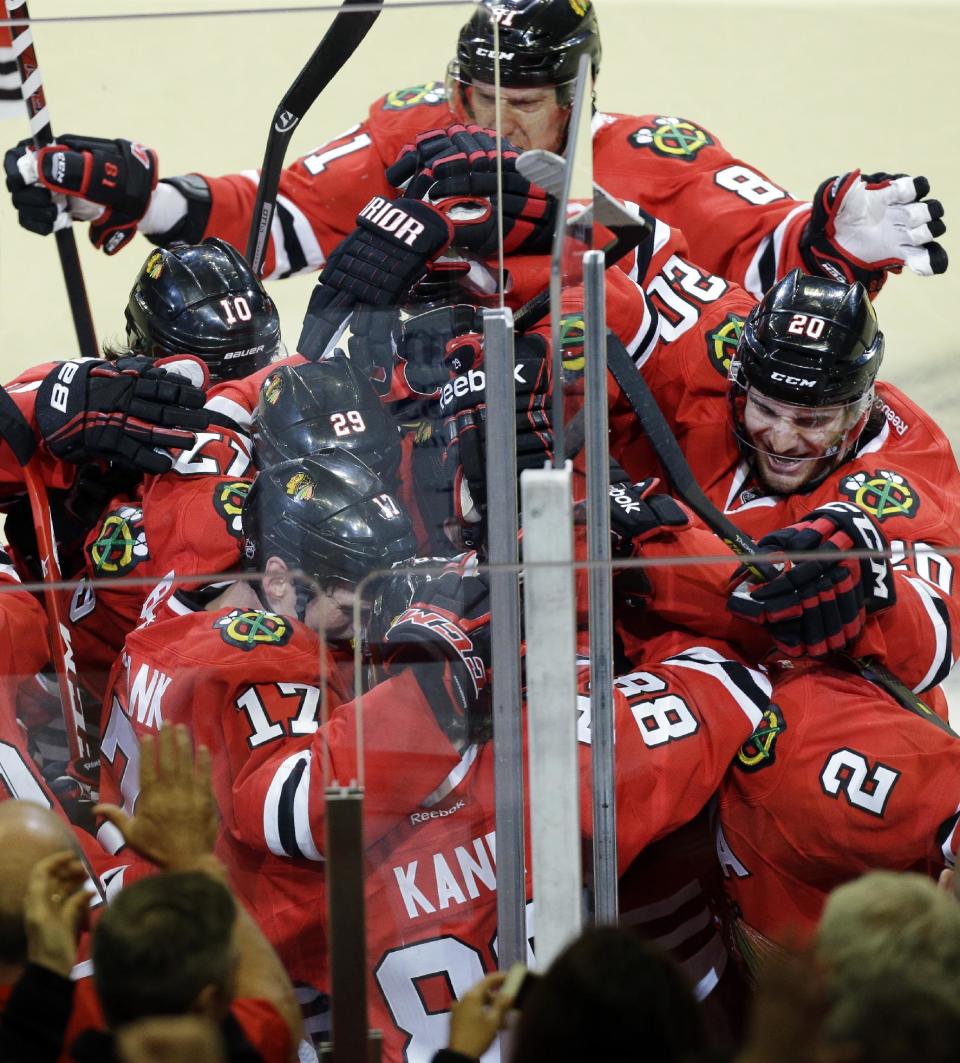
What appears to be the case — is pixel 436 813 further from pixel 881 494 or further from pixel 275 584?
pixel 881 494

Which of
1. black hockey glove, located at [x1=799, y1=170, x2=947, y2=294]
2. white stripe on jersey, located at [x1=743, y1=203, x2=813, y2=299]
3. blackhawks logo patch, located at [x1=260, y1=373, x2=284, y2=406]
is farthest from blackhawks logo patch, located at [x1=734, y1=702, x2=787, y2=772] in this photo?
white stripe on jersey, located at [x1=743, y1=203, x2=813, y2=299]

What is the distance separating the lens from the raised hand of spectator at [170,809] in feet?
6.02

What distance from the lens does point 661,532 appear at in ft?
8.16

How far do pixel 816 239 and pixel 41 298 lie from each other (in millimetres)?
1476

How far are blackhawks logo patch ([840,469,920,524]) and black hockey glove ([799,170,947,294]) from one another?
566 mm

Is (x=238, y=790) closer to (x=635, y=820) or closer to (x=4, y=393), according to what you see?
(x=635, y=820)

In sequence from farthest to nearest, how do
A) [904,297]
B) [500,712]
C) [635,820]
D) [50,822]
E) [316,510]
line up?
[904,297] → [316,510] → [635,820] → [500,712] → [50,822]

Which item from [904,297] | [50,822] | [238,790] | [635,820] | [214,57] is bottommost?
[904,297]

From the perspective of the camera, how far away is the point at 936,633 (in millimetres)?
2602

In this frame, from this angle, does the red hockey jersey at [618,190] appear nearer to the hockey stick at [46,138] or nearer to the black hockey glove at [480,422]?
the hockey stick at [46,138]

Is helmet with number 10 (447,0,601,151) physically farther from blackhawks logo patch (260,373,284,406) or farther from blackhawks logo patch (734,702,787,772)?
blackhawks logo patch (734,702,787,772)

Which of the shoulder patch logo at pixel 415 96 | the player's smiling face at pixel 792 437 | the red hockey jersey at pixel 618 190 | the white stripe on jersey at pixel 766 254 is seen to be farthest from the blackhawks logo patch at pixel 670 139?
the player's smiling face at pixel 792 437

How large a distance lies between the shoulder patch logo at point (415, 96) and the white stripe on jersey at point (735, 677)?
1296 millimetres

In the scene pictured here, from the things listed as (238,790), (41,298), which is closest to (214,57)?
(41,298)
